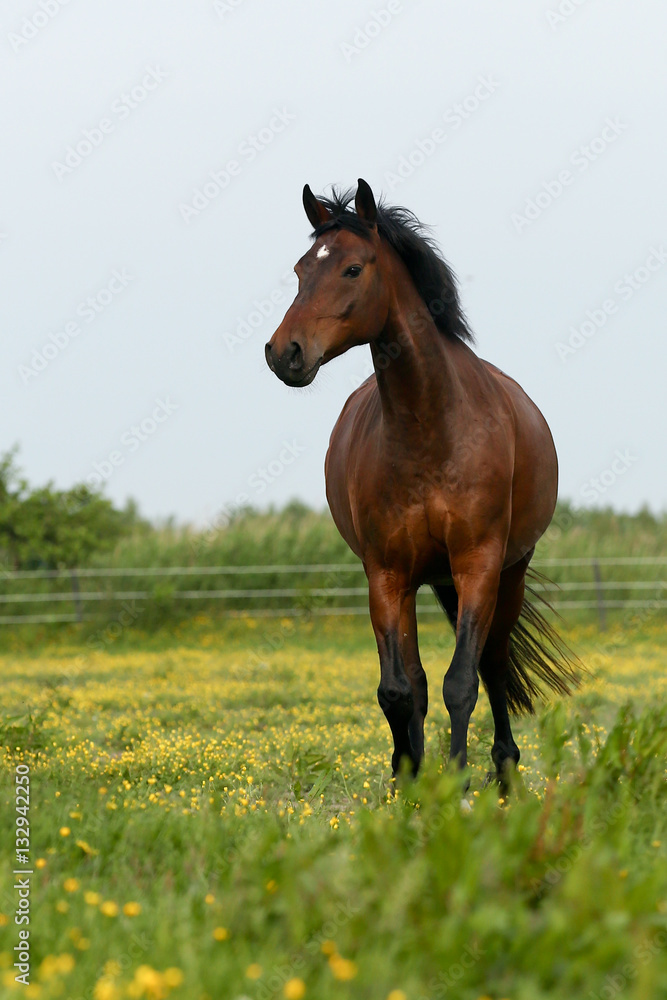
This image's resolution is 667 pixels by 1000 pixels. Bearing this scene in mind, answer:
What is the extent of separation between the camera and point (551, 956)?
205 cm

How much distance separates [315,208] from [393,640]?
83.8 inches

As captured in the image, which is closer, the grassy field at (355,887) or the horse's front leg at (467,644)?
the grassy field at (355,887)

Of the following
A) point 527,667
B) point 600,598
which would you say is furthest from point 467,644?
point 600,598

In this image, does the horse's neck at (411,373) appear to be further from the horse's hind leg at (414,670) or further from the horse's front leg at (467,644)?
the horse's hind leg at (414,670)

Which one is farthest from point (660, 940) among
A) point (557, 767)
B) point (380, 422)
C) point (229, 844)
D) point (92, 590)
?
point (92, 590)

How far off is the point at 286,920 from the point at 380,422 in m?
3.05

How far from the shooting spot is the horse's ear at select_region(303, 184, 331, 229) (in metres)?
4.72

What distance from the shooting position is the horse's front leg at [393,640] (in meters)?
4.68

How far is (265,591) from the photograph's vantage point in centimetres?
1744

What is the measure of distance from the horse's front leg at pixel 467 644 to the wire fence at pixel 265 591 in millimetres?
11950

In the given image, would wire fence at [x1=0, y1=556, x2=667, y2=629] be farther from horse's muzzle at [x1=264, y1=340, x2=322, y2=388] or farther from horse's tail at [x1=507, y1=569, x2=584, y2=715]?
horse's muzzle at [x1=264, y1=340, x2=322, y2=388]
